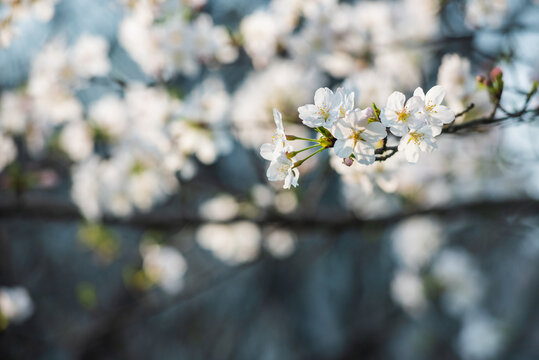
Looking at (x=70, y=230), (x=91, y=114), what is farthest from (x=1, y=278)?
(x=91, y=114)

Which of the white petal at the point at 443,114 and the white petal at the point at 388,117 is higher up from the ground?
the white petal at the point at 388,117

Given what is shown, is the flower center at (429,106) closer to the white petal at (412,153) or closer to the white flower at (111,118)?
the white petal at (412,153)

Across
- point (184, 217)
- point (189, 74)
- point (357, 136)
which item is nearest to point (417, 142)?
point (357, 136)

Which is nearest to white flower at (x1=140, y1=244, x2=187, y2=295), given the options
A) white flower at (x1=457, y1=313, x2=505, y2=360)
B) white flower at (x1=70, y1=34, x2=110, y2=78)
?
white flower at (x1=70, y1=34, x2=110, y2=78)

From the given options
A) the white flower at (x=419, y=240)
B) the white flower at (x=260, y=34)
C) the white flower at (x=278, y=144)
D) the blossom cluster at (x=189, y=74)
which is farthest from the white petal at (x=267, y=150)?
the white flower at (x=419, y=240)

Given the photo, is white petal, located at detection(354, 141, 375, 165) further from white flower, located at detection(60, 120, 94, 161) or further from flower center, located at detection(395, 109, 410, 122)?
white flower, located at detection(60, 120, 94, 161)

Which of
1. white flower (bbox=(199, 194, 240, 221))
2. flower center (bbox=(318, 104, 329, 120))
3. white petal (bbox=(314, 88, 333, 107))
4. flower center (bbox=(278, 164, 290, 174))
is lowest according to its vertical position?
white flower (bbox=(199, 194, 240, 221))

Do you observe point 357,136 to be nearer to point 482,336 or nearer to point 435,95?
point 435,95
